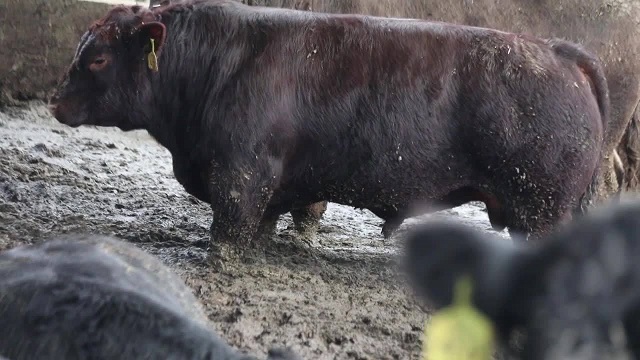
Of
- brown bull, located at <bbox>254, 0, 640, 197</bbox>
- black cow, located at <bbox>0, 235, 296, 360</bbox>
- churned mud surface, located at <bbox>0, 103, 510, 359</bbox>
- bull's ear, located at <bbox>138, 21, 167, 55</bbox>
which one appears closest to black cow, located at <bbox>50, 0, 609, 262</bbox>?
bull's ear, located at <bbox>138, 21, 167, 55</bbox>

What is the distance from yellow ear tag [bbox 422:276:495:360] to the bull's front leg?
3.95m

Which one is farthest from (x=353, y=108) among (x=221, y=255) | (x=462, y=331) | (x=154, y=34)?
(x=462, y=331)

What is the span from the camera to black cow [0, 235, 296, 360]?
2.31 m

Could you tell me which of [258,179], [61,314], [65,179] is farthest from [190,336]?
[65,179]

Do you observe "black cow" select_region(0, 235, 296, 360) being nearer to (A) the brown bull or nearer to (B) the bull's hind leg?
(B) the bull's hind leg

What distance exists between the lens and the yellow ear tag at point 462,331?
119 cm

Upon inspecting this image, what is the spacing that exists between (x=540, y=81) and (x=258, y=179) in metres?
1.64

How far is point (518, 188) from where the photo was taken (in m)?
5.18

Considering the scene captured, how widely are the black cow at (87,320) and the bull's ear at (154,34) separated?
269 cm

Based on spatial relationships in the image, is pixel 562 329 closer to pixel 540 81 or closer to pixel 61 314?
pixel 61 314

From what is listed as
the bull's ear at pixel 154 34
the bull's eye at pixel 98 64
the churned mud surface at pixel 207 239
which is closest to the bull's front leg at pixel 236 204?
the churned mud surface at pixel 207 239

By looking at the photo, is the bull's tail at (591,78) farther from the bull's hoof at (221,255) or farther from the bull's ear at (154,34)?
the bull's ear at (154,34)

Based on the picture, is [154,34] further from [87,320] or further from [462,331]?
[462,331]

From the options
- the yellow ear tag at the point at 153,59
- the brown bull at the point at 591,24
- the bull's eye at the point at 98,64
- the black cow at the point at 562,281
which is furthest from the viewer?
the brown bull at the point at 591,24
